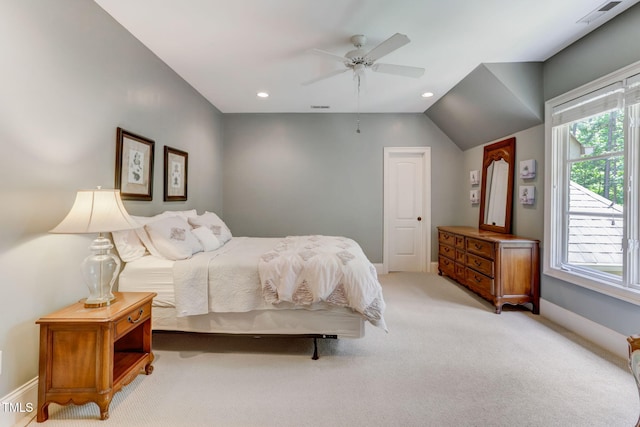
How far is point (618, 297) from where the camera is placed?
2.29 meters

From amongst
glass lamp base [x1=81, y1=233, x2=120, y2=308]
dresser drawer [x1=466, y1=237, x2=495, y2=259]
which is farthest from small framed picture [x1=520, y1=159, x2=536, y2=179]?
glass lamp base [x1=81, y1=233, x2=120, y2=308]

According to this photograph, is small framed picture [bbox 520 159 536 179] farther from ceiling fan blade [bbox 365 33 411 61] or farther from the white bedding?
the white bedding

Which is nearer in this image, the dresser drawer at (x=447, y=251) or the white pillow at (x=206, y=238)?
the white pillow at (x=206, y=238)

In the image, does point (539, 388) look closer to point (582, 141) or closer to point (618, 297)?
point (618, 297)


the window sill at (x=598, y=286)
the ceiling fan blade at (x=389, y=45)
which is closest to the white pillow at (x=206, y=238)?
the ceiling fan blade at (x=389, y=45)

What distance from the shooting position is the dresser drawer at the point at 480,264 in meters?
3.26

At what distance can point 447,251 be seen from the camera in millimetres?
4441

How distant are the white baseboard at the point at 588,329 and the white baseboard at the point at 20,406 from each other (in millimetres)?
4145

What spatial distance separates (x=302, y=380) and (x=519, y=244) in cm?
277

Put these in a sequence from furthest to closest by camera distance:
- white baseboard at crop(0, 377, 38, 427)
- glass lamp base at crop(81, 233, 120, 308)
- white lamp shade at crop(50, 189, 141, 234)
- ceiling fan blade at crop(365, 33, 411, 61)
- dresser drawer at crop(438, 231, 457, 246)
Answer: dresser drawer at crop(438, 231, 457, 246), ceiling fan blade at crop(365, 33, 411, 61), glass lamp base at crop(81, 233, 120, 308), white lamp shade at crop(50, 189, 141, 234), white baseboard at crop(0, 377, 38, 427)

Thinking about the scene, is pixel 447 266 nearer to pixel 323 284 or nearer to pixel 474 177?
pixel 474 177

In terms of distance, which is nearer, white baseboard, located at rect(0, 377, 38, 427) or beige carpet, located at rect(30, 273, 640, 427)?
white baseboard, located at rect(0, 377, 38, 427)

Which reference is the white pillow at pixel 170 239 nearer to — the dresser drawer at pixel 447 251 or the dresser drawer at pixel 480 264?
the dresser drawer at pixel 480 264

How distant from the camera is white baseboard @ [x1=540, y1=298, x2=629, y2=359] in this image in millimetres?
2275
